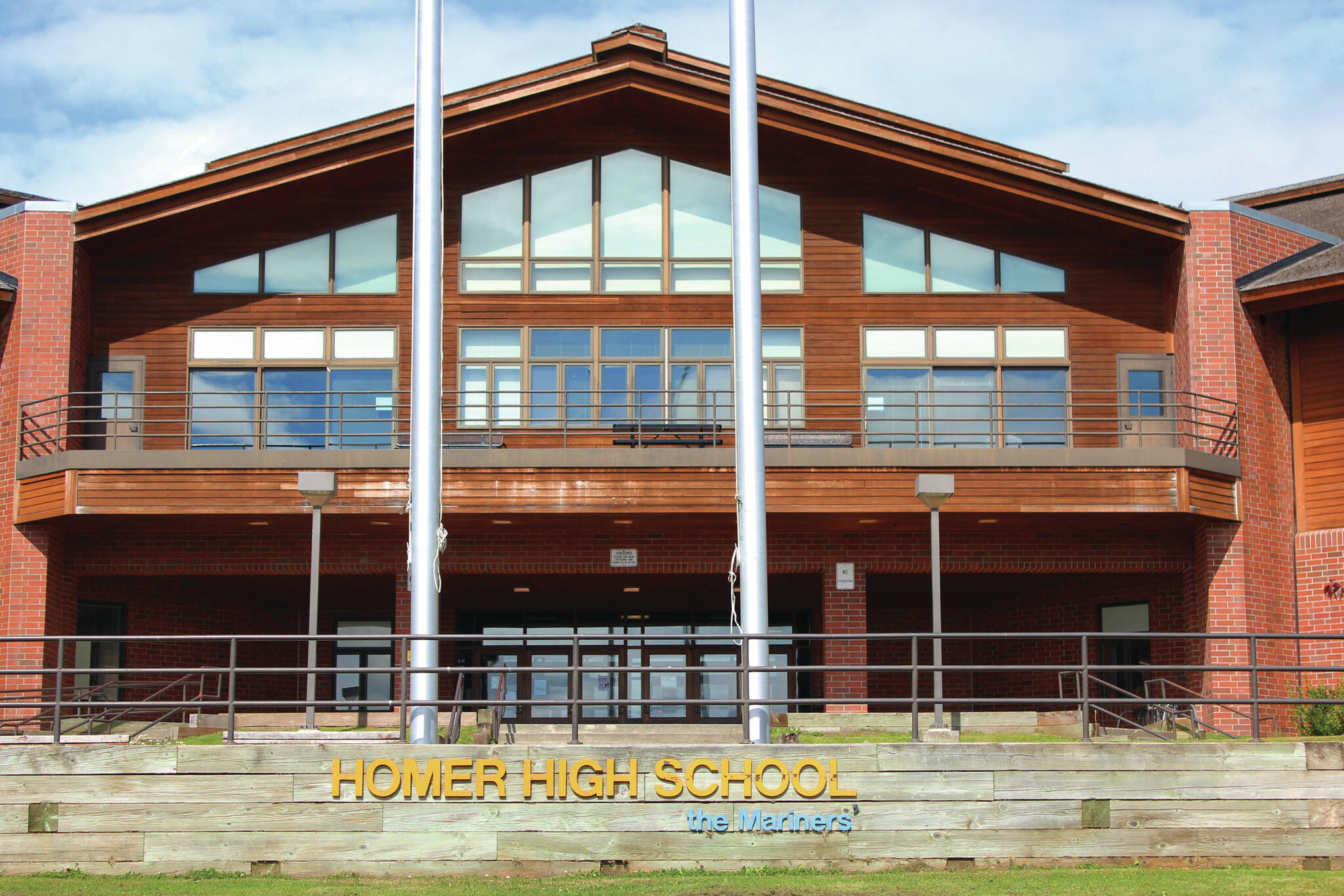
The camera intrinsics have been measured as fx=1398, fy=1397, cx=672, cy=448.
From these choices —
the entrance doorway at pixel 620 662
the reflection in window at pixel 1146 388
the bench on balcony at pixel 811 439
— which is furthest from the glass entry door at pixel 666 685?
the reflection in window at pixel 1146 388

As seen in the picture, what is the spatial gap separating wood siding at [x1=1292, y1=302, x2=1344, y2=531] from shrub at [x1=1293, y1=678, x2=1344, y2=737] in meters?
2.79

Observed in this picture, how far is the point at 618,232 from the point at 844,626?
24.4ft

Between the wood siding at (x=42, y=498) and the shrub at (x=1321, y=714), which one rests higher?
the wood siding at (x=42, y=498)

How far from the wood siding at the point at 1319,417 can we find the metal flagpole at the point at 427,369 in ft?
47.5

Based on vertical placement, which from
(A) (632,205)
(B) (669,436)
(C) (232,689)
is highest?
(A) (632,205)

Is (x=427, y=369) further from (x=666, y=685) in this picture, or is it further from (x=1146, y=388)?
(x=1146, y=388)

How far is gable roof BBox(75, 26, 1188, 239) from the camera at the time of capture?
22141mm

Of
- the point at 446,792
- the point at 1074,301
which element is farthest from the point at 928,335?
the point at 446,792

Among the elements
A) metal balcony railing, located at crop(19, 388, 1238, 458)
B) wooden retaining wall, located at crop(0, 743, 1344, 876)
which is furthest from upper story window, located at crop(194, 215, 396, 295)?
wooden retaining wall, located at crop(0, 743, 1344, 876)

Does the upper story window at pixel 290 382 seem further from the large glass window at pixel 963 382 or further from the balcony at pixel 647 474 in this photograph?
the large glass window at pixel 963 382

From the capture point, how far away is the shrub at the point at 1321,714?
60.6ft

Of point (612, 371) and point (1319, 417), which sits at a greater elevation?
point (612, 371)

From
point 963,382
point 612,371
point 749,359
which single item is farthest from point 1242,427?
point 749,359

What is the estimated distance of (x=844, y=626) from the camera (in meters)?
22.0
